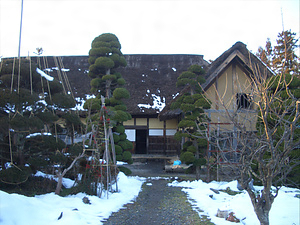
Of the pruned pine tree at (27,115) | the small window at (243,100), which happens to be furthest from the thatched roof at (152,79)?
the pruned pine tree at (27,115)

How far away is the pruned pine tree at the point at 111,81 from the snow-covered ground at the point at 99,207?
2391 millimetres

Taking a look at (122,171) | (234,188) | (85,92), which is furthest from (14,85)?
(85,92)

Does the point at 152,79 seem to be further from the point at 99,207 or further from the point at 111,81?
the point at 99,207

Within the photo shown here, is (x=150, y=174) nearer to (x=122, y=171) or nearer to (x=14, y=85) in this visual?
(x=122, y=171)

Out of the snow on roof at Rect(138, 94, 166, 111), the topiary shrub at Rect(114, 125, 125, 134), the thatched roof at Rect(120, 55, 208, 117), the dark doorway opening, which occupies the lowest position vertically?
the dark doorway opening

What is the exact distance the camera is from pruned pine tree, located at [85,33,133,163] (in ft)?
31.3

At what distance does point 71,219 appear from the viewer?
457 cm

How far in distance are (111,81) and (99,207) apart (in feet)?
18.2

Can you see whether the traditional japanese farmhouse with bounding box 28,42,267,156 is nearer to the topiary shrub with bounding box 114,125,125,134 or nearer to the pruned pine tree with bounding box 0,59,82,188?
the topiary shrub with bounding box 114,125,125,134

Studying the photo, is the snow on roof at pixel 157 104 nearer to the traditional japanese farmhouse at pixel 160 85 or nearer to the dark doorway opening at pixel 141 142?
the traditional japanese farmhouse at pixel 160 85

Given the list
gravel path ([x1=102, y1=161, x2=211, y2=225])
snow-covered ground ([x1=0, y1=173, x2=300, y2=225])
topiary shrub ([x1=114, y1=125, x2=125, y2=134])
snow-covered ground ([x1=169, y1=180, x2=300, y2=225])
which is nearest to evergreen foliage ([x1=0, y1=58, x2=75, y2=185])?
snow-covered ground ([x1=0, y1=173, x2=300, y2=225])

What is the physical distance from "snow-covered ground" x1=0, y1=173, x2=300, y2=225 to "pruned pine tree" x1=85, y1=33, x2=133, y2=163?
2.39 meters

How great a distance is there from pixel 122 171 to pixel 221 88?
5.10m

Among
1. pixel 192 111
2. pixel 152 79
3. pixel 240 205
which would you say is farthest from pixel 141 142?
pixel 240 205
